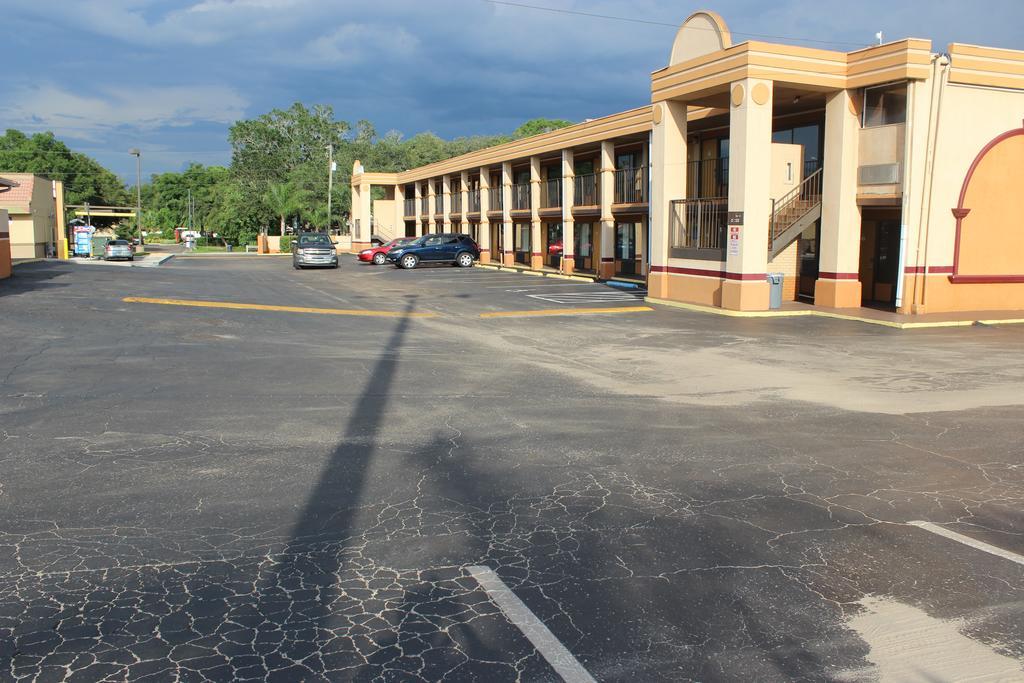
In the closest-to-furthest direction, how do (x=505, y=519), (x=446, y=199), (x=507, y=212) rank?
(x=505, y=519)
(x=507, y=212)
(x=446, y=199)

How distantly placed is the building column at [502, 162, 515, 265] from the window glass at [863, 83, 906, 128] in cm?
2193

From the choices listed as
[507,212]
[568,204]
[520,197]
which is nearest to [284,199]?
[507,212]

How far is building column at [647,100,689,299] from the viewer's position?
22.6 m

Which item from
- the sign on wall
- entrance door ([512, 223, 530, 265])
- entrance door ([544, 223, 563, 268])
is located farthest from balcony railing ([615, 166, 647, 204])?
entrance door ([512, 223, 530, 265])

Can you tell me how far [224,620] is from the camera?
167 inches

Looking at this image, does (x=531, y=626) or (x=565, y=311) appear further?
(x=565, y=311)

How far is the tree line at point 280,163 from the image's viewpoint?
263 feet

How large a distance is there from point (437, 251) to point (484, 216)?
12.8 feet

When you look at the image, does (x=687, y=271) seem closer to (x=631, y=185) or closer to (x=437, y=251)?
(x=631, y=185)

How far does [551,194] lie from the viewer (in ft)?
123

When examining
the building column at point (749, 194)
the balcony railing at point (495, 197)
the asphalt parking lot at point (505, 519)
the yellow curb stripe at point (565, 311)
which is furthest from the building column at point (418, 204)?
the asphalt parking lot at point (505, 519)

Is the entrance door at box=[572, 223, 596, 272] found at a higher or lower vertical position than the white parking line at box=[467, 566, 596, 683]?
higher

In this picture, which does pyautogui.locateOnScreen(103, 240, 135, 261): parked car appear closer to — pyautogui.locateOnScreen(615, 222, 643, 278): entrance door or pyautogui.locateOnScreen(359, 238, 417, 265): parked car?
pyautogui.locateOnScreen(359, 238, 417, 265): parked car

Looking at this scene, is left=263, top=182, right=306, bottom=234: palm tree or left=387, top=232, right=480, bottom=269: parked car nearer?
left=387, top=232, right=480, bottom=269: parked car
